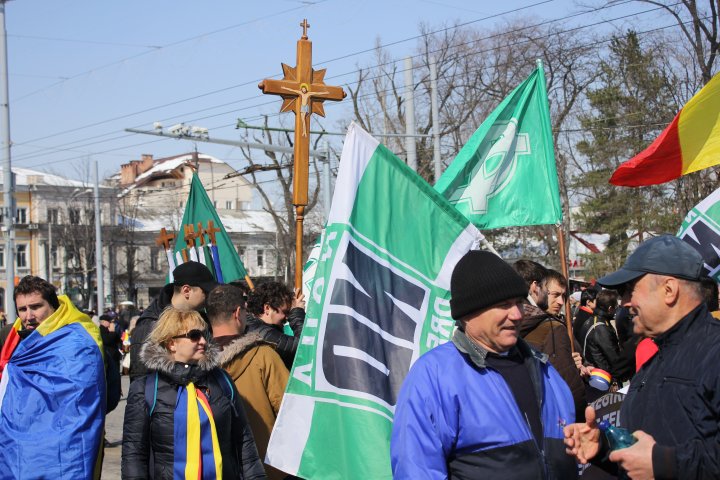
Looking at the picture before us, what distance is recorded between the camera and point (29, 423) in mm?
5477

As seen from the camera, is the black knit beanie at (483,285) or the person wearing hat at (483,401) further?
the black knit beanie at (483,285)

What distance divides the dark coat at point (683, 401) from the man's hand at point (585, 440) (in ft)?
0.62

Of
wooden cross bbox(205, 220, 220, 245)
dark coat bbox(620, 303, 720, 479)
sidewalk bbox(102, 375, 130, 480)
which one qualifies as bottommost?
sidewalk bbox(102, 375, 130, 480)

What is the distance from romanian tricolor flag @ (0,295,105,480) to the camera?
17.6 ft

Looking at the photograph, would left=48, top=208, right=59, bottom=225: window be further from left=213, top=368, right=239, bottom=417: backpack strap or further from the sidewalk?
left=213, top=368, right=239, bottom=417: backpack strap

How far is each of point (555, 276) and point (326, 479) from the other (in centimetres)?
296

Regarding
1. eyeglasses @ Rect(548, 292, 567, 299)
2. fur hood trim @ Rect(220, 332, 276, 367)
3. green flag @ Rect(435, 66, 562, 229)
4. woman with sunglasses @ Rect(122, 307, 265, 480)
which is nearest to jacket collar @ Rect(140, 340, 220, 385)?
woman with sunglasses @ Rect(122, 307, 265, 480)

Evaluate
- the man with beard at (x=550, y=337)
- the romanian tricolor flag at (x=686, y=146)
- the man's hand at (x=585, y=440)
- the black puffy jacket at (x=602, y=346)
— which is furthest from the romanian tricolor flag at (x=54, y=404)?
the black puffy jacket at (x=602, y=346)

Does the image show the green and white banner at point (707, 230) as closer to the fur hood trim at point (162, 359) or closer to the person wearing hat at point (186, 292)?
the person wearing hat at point (186, 292)

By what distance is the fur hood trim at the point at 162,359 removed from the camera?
470cm

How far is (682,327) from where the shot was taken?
131 inches

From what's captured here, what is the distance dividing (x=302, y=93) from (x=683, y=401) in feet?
18.0

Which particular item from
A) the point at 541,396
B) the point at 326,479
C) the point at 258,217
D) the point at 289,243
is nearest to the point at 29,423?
the point at 326,479

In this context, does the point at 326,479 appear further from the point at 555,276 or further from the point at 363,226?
the point at 555,276
